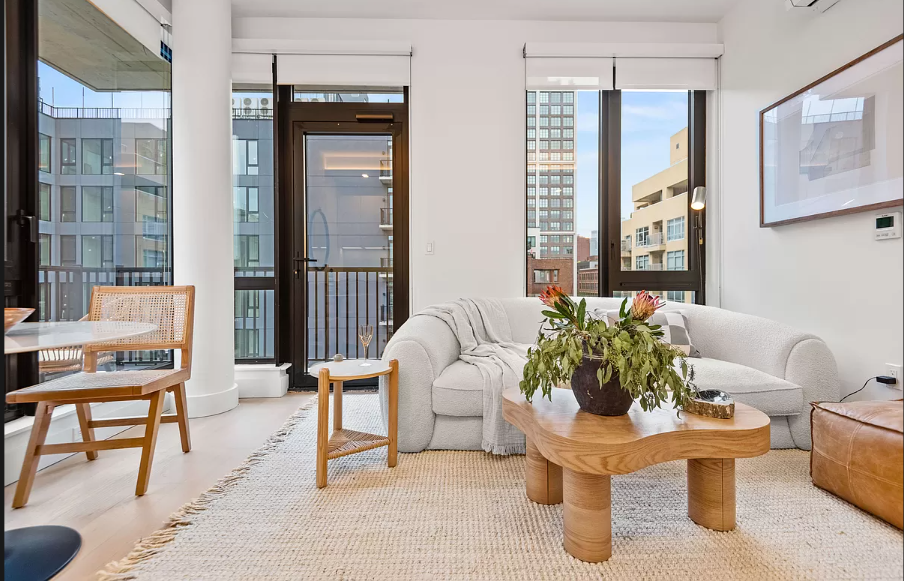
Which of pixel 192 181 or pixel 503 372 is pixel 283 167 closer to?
pixel 192 181

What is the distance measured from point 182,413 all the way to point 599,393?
196 cm

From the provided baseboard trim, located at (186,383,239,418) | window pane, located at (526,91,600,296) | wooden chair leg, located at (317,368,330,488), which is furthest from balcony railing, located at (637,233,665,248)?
baseboard trim, located at (186,383,239,418)

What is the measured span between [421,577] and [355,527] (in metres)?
0.34

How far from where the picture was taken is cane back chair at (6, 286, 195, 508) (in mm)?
1642

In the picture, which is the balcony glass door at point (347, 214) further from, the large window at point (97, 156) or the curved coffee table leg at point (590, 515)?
the curved coffee table leg at point (590, 515)

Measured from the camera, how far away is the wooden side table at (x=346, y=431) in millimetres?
1801

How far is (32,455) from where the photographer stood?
1.65 m

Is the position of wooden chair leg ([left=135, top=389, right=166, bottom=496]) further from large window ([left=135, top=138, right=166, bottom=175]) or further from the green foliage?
large window ([left=135, top=138, right=166, bottom=175])

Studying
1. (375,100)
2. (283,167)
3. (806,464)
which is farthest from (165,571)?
(375,100)

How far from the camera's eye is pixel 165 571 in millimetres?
1284

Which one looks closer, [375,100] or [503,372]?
[503,372]

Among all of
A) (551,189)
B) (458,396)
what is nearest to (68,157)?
(458,396)

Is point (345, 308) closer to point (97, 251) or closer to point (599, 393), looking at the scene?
point (97, 251)

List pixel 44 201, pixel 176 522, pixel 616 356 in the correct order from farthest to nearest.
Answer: pixel 44 201
pixel 176 522
pixel 616 356
